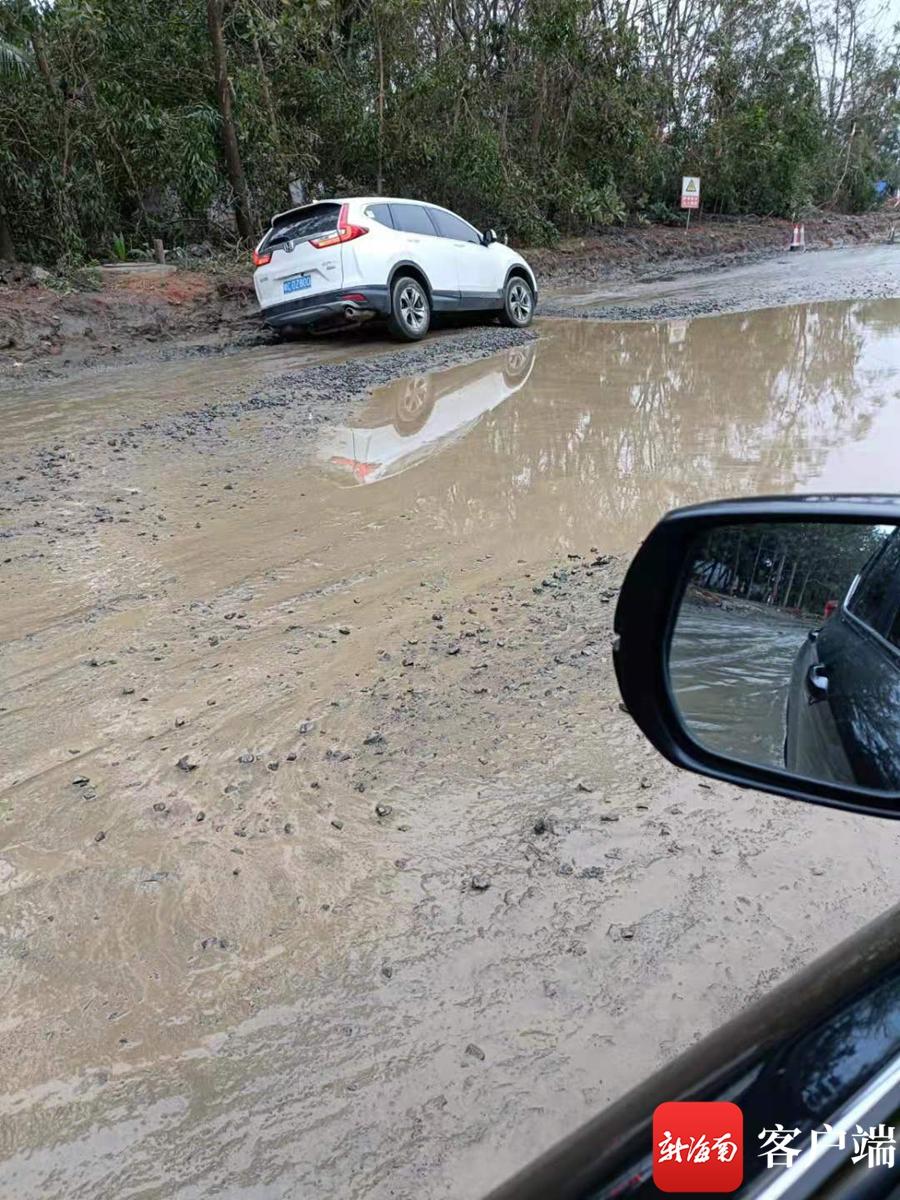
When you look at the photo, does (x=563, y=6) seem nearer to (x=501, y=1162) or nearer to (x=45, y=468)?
(x=45, y=468)

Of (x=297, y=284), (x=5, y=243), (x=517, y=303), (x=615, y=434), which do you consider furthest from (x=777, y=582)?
(x=5, y=243)

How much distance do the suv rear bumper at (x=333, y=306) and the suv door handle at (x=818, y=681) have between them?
31.2 ft

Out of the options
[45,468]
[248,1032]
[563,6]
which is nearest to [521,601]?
[248,1032]

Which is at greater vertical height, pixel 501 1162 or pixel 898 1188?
pixel 898 1188

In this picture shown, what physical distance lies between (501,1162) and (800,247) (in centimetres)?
2754

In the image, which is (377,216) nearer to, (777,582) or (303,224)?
(303,224)

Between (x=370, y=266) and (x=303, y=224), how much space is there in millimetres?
1025

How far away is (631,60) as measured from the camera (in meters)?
21.3

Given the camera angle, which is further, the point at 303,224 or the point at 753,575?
the point at 303,224

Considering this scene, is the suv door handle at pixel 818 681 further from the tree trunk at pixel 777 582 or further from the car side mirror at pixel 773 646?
the tree trunk at pixel 777 582

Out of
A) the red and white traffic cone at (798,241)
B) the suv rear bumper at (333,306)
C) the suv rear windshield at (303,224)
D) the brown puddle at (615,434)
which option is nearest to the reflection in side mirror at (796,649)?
the brown puddle at (615,434)

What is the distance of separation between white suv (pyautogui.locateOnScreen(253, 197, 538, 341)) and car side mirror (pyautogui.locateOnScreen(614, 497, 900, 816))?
31.0 feet

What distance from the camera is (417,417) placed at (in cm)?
727

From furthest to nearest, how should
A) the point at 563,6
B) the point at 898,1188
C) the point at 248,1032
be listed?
the point at 563,6, the point at 248,1032, the point at 898,1188
